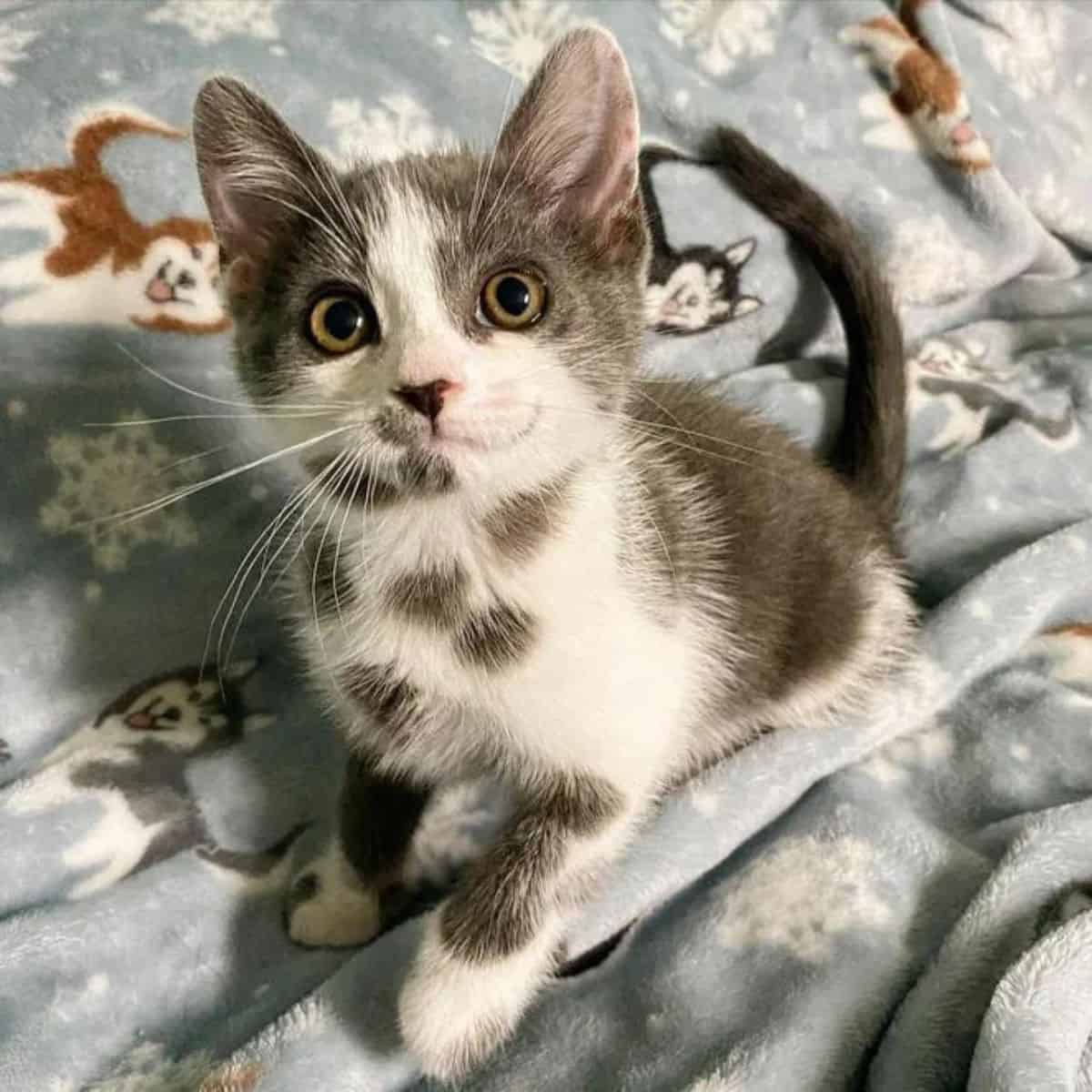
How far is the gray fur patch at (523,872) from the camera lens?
0.89 metres

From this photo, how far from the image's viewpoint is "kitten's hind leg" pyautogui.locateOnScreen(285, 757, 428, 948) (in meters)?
1.01

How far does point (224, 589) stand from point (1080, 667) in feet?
3.13

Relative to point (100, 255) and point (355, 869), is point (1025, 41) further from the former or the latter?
point (355, 869)

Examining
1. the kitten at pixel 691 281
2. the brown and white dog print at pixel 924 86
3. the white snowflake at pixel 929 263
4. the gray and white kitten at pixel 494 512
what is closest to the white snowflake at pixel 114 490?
the gray and white kitten at pixel 494 512

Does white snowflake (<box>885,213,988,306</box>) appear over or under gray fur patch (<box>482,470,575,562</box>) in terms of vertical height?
over

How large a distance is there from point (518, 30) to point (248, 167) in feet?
2.51

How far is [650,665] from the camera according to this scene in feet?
3.07

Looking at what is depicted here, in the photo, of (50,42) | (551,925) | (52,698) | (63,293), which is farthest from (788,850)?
(50,42)

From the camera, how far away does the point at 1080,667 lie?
1.21 m

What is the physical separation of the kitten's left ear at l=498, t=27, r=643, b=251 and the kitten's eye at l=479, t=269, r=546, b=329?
3.8 inches

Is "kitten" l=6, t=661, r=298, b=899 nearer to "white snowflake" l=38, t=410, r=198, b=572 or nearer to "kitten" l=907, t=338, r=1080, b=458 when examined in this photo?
"white snowflake" l=38, t=410, r=198, b=572

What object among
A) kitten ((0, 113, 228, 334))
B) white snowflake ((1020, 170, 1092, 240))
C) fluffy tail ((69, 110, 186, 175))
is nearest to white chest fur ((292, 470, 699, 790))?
kitten ((0, 113, 228, 334))

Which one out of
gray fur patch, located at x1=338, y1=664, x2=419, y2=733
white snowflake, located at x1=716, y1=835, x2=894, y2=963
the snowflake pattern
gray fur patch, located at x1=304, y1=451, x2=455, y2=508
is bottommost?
the snowflake pattern

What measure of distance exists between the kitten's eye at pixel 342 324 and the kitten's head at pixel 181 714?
1.73 ft
